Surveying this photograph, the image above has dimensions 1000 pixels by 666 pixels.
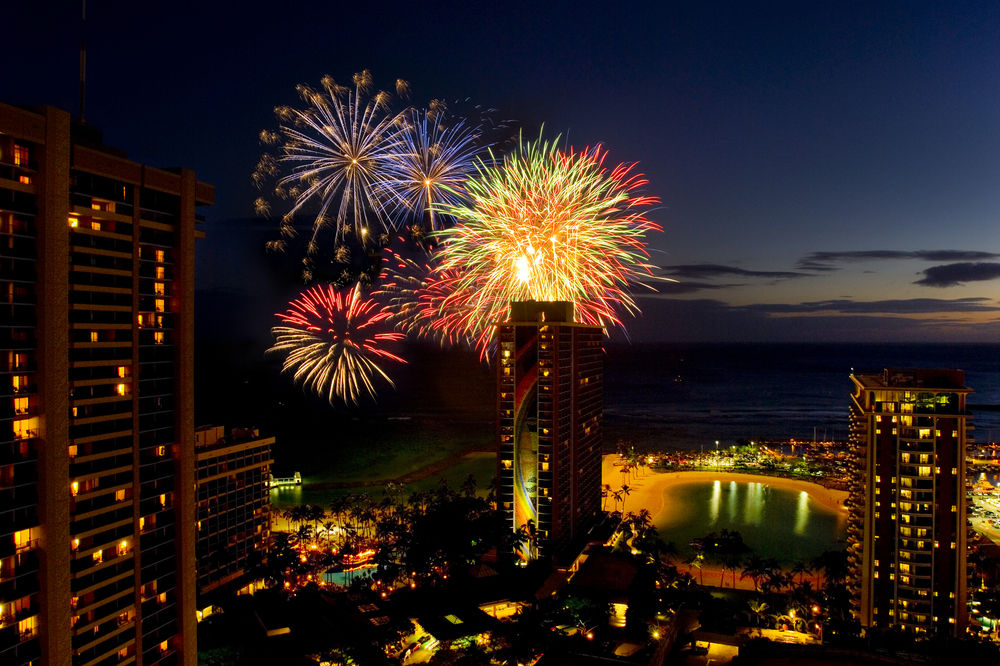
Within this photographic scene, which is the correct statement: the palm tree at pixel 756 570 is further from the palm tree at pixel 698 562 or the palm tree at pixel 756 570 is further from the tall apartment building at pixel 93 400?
the tall apartment building at pixel 93 400

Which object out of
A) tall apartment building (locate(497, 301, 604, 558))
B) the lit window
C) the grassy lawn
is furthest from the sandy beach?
the lit window

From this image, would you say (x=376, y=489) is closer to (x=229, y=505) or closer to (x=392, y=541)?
(x=392, y=541)

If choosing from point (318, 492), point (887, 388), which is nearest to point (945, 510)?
point (887, 388)

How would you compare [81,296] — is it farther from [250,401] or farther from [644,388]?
[644,388]

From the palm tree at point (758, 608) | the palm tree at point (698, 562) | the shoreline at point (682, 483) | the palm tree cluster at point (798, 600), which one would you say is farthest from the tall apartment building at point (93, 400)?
the shoreline at point (682, 483)

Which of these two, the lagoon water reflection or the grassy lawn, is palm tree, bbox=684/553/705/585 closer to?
the lagoon water reflection

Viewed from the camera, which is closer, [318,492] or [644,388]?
[318,492]
